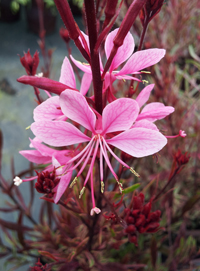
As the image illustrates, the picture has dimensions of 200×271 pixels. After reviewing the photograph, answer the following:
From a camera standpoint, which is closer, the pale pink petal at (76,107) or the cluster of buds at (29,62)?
the pale pink petal at (76,107)

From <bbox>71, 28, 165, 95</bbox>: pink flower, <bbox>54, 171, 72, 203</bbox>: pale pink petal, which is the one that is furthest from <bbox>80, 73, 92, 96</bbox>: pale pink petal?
<bbox>54, 171, 72, 203</bbox>: pale pink petal

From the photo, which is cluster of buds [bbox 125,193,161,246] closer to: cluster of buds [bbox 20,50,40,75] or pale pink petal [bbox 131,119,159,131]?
pale pink petal [bbox 131,119,159,131]

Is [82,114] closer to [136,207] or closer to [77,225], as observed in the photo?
[136,207]

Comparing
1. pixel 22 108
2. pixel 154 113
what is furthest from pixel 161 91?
pixel 22 108

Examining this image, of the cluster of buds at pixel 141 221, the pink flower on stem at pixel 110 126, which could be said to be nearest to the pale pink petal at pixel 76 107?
the pink flower on stem at pixel 110 126

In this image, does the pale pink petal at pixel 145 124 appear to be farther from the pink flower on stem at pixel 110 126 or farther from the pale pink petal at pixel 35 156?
the pale pink petal at pixel 35 156

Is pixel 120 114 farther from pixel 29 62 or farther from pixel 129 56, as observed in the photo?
pixel 29 62
